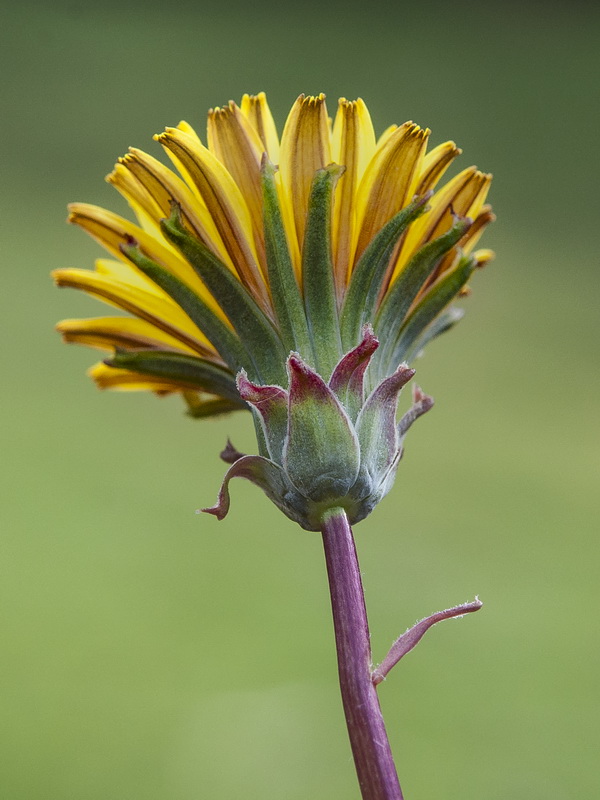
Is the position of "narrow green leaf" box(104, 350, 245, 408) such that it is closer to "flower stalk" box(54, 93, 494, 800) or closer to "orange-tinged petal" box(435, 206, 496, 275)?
"flower stalk" box(54, 93, 494, 800)

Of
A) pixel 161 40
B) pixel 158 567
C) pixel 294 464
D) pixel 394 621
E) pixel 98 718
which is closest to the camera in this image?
pixel 294 464

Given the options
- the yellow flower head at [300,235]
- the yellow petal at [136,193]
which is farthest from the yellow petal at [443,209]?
the yellow petal at [136,193]

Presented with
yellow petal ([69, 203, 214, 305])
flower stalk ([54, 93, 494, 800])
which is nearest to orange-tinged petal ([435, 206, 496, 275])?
flower stalk ([54, 93, 494, 800])

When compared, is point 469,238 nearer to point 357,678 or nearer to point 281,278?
point 281,278

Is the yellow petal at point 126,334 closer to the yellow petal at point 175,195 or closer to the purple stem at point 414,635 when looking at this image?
the yellow petal at point 175,195

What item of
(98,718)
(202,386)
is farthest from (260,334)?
(98,718)

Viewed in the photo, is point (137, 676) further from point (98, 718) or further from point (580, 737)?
point (580, 737)
